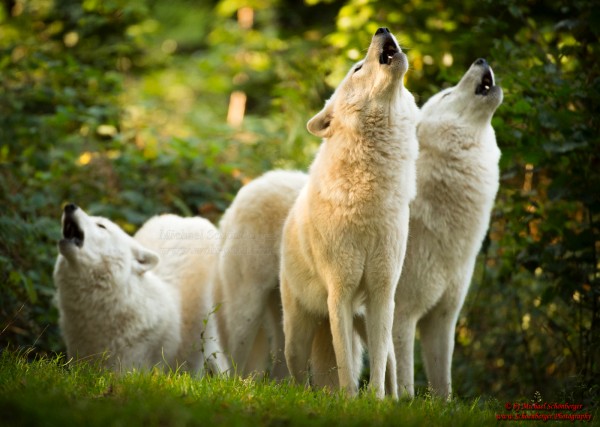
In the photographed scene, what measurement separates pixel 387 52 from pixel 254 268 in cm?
213

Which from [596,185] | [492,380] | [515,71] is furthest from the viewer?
[492,380]

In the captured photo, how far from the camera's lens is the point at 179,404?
341 centimetres

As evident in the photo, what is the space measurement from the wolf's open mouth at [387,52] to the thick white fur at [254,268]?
1.63m

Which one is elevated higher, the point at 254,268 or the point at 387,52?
the point at 387,52

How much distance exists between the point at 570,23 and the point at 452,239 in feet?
7.81

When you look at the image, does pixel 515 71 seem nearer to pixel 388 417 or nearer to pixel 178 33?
pixel 388 417

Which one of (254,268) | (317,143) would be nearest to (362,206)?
(254,268)

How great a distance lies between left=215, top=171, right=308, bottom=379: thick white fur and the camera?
5945mm

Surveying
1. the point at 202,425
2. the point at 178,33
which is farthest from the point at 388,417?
the point at 178,33

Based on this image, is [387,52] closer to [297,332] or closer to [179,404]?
[297,332]

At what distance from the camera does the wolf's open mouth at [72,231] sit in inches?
221

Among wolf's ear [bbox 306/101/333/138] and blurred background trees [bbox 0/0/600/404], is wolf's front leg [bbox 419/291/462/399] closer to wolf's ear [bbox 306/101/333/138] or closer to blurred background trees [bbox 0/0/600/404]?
blurred background trees [bbox 0/0/600/404]

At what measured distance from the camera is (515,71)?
640cm

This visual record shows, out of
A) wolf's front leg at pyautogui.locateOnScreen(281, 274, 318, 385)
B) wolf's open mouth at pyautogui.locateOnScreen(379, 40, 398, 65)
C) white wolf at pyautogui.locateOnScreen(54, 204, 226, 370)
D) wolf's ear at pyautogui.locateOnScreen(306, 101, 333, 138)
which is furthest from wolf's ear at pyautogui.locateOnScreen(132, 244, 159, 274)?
wolf's open mouth at pyautogui.locateOnScreen(379, 40, 398, 65)
